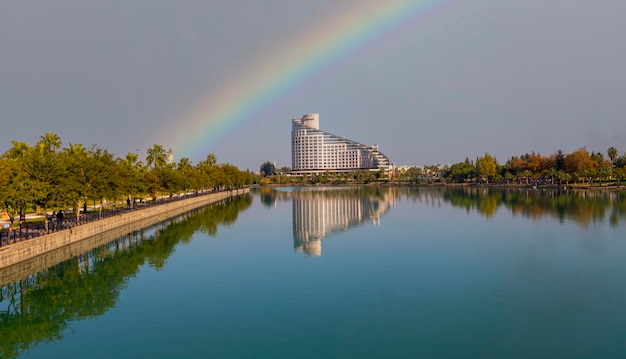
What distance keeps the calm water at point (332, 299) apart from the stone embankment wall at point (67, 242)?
1.95 metres

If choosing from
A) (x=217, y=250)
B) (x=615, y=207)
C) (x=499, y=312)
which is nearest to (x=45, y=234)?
(x=217, y=250)

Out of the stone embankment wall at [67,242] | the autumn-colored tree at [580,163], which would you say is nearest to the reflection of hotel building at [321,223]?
the stone embankment wall at [67,242]

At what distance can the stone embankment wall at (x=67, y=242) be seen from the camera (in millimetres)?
38625

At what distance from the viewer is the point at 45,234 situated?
45594mm

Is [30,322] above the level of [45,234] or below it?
below

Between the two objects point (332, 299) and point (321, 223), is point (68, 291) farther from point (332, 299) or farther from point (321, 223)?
point (321, 223)

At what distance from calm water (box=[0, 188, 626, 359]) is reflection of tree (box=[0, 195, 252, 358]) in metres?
0.11

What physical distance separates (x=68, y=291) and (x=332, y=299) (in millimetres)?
19516

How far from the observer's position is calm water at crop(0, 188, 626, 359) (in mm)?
22750

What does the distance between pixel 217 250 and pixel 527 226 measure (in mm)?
43386

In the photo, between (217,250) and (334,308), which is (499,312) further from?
(217,250)

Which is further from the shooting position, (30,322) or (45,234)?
(45,234)

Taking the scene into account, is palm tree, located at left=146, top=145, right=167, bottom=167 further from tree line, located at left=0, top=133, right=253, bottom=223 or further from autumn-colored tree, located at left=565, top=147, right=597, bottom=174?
autumn-colored tree, located at left=565, top=147, right=597, bottom=174

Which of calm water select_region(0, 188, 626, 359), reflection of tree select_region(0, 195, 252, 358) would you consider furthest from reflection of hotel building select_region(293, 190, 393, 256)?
reflection of tree select_region(0, 195, 252, 358)
